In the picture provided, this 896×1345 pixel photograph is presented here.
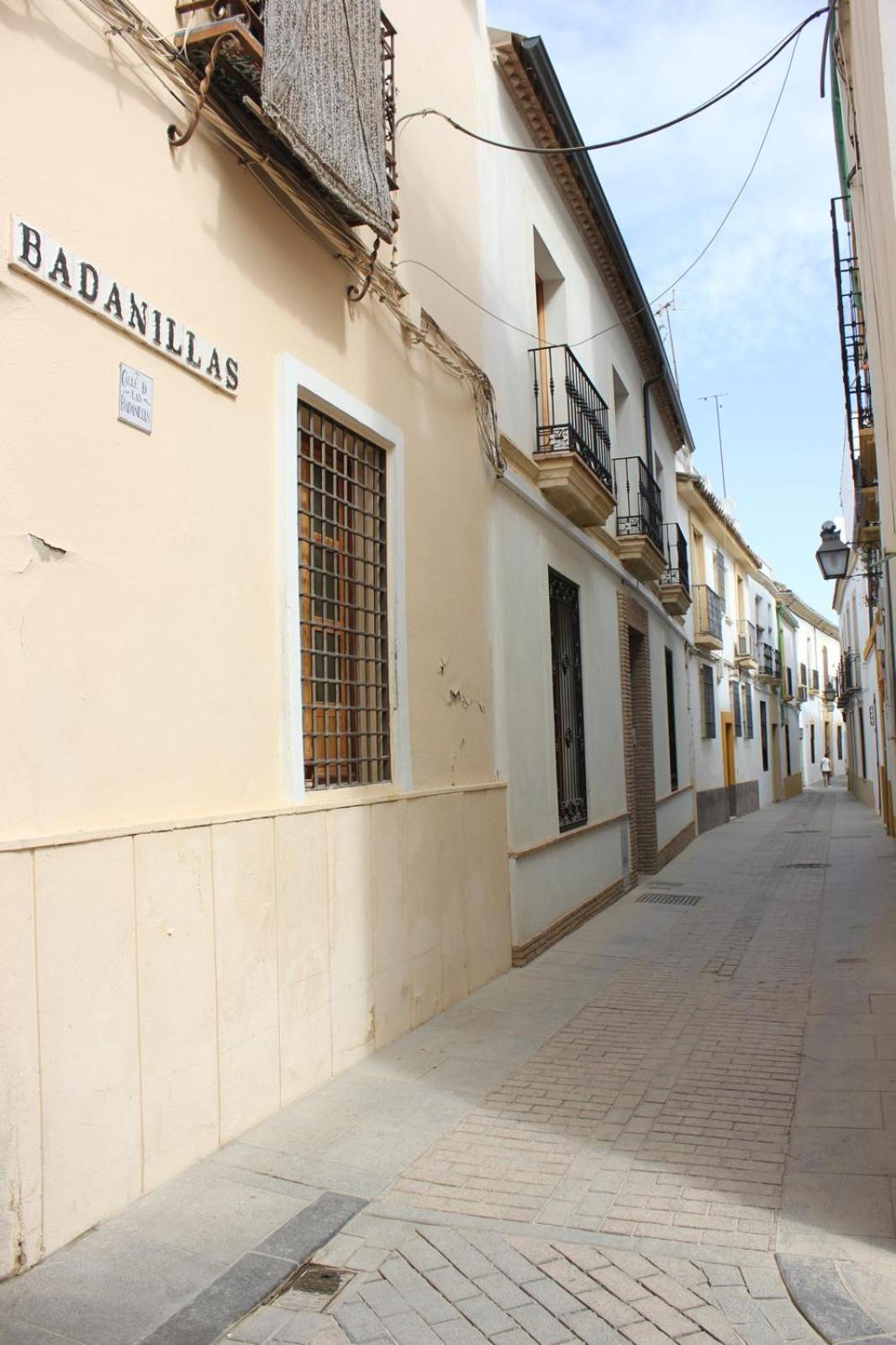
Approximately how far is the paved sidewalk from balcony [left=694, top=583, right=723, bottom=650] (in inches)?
531

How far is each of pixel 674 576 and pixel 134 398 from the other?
13175 mm

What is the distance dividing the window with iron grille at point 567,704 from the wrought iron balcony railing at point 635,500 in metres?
2.73

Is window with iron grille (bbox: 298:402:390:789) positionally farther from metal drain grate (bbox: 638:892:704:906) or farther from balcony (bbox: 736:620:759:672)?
balcony (bbox: 736:620:759:672)

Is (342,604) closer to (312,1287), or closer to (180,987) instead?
(180,987)

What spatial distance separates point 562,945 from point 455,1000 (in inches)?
85.2

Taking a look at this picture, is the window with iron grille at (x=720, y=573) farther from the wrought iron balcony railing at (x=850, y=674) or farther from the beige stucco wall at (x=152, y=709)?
the beige stucco wall at (x=152, y=709)

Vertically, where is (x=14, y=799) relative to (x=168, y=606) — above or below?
Answer: below

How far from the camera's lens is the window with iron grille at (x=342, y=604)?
17.1 feet

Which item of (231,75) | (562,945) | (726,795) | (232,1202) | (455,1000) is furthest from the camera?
(726,795)

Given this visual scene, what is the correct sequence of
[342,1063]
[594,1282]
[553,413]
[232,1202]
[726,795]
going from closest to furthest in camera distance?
[594,1282], [232,1202], [342,1063], [553,413], [726,795]

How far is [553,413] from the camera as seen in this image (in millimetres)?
9469

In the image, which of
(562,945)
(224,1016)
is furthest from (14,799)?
(562,945)

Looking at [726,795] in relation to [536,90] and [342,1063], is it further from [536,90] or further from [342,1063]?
[342,1063]

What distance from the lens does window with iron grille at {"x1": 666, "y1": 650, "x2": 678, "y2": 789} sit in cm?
1591
